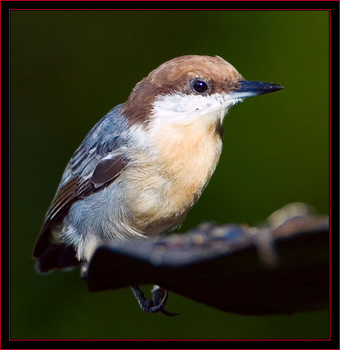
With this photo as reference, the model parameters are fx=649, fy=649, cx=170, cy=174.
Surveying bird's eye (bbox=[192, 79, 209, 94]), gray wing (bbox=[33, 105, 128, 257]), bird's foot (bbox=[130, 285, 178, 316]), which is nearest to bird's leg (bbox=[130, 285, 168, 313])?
bird's foot (bbox=[130, 285, 178, 316])

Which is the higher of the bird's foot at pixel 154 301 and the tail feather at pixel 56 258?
the tail feather at pixel 56 258

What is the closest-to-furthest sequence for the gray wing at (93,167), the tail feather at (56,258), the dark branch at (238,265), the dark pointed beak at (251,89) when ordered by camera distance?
the dark branch at (238,265)
the dark pointed beak at (251,89)
the gray wing at (93,167)
the tail feather at (56,258)

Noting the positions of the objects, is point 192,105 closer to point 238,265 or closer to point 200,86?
point 200,86

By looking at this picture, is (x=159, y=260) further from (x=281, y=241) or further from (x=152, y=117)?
(x=152, y=117)

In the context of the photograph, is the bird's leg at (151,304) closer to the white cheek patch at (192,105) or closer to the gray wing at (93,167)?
the gray wing at (93,167)

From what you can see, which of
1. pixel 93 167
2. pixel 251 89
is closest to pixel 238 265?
pixel 251 89

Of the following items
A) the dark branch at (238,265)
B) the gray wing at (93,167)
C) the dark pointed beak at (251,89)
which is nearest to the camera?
the dark branch at (238,265)

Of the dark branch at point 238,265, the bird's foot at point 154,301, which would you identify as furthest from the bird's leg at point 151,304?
the dark branch at point 238,265

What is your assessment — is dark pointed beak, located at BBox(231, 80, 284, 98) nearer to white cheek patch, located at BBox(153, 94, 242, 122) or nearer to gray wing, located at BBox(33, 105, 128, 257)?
white cheek patch, located at BBox(153, 94, 242, 122)
